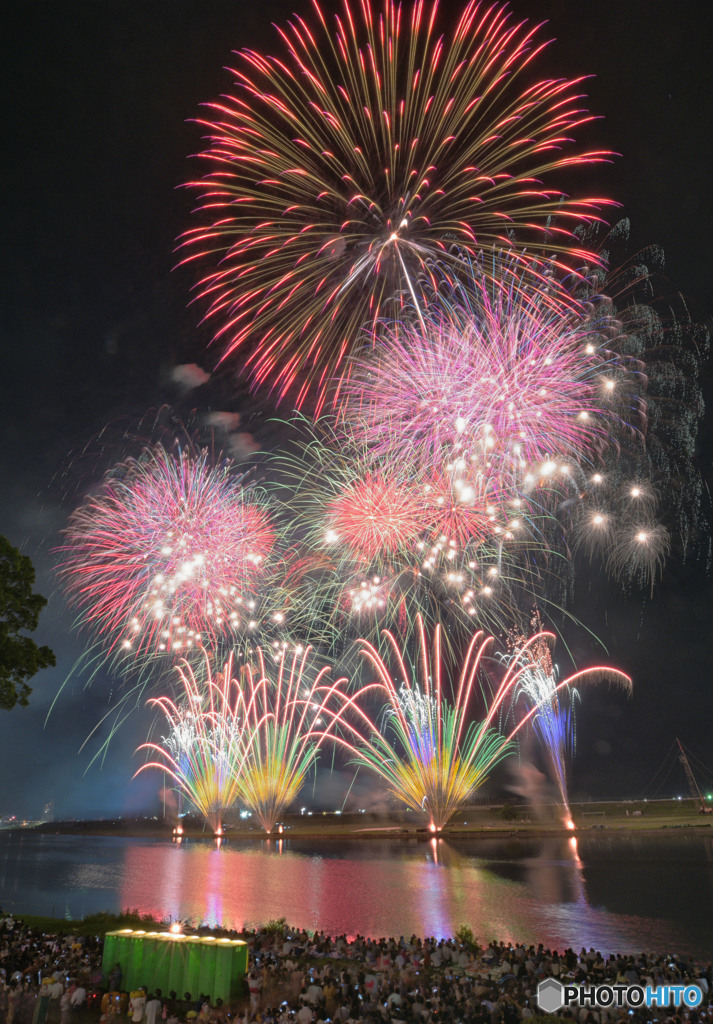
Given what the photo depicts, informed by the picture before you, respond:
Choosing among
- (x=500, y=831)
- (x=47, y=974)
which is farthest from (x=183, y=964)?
(x=500, y=831)

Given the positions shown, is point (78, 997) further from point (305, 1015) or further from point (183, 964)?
point (305, 1015)

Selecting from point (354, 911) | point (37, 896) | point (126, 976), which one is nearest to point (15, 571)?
point (126, 976)

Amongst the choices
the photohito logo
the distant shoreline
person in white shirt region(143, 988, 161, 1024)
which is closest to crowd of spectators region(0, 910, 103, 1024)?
person in white shirt region(143, 988, 161, 1024)

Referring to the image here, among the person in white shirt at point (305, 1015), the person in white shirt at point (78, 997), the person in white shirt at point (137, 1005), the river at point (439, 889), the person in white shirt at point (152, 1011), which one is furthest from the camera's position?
the river at point (439, 889)

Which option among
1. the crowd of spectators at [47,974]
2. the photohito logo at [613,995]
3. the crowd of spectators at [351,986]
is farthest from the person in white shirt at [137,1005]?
the photohito logo at [613,995]

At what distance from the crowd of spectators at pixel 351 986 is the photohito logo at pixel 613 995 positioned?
10.5 inches

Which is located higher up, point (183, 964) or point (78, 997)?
point (183, 964)

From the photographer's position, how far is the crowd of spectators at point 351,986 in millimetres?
14328

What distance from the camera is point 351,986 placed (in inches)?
641

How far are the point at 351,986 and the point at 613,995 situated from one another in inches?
253

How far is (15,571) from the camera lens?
1096 inches

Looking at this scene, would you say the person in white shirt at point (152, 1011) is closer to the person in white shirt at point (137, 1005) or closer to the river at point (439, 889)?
the person in white shirt at point (137, 1005)

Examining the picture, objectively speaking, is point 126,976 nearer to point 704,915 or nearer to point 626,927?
point 626,927

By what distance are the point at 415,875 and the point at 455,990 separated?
32675 mm
